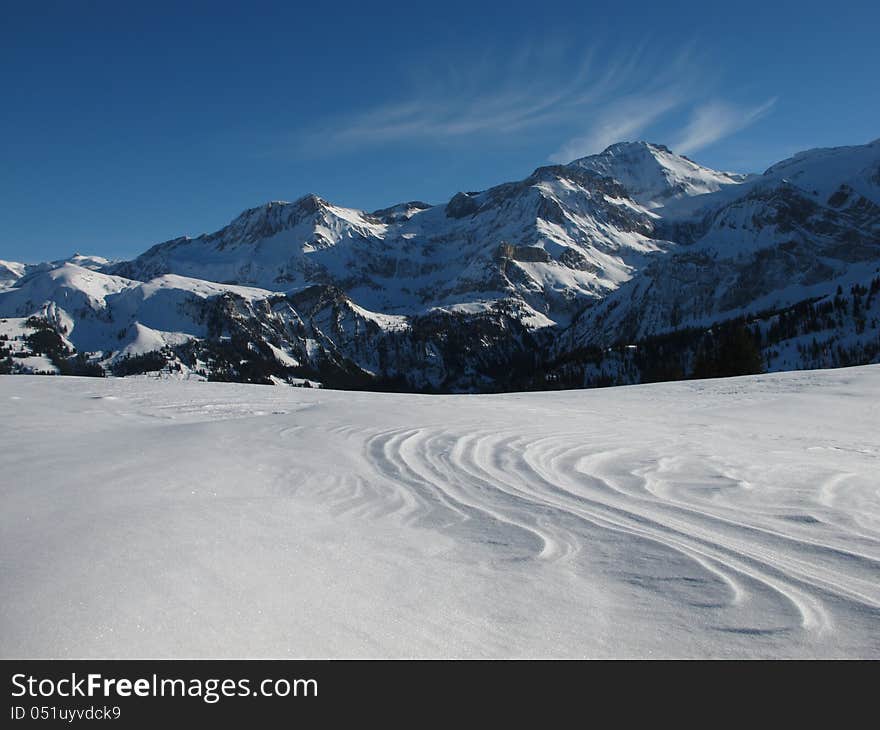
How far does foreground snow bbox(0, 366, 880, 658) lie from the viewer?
3.07 metres

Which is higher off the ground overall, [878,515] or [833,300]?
[833,300]

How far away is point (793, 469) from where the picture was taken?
7.12 m

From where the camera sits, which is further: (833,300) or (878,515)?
(833,300)

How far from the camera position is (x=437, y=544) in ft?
15.3

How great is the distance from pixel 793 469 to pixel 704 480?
141cm

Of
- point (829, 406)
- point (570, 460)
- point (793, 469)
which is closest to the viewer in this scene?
point (793, 469)

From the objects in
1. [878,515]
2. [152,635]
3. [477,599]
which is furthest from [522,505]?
[152,635]

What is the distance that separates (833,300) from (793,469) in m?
210

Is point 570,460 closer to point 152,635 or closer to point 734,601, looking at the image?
point 734,601

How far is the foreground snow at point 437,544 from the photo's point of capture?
10.1ft

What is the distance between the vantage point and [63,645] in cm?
282
